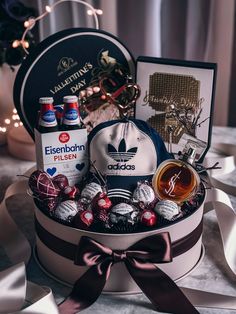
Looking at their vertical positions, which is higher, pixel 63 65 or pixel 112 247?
pixel 63 65

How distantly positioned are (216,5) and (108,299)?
50.1 inches

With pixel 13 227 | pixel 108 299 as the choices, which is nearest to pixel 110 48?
pixel 13 227

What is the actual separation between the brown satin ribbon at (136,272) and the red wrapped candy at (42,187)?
0.10 metres

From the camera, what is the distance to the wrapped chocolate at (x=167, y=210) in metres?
0.81

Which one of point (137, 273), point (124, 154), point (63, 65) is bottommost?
point (137, 273)

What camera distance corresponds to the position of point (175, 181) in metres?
0.88

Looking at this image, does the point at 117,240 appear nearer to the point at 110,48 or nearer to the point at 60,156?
the point at 60,156

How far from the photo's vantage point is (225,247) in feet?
3.02

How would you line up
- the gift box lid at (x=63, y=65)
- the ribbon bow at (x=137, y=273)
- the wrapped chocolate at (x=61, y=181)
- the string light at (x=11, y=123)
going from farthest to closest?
the string light at (x=11, y=123)
the gift box lid at (x=63, y=65)
the wrapped chocolate at (x=61, y=181)
the ribbon bow at (x=137, y=273)

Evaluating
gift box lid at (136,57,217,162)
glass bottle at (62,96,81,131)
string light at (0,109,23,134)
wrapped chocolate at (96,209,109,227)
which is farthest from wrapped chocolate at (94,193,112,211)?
string light at (0,109,23,134)

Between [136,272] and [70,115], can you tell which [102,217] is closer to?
[136,272]

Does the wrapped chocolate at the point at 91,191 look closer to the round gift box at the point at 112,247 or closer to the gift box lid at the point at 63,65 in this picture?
the round gift box at the point at 112,247

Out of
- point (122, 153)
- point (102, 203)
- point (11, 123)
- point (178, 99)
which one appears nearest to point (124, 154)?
point (122, 153)

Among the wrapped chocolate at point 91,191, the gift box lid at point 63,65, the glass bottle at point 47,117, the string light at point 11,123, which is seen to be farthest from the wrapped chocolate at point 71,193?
the string light at point 11,123
